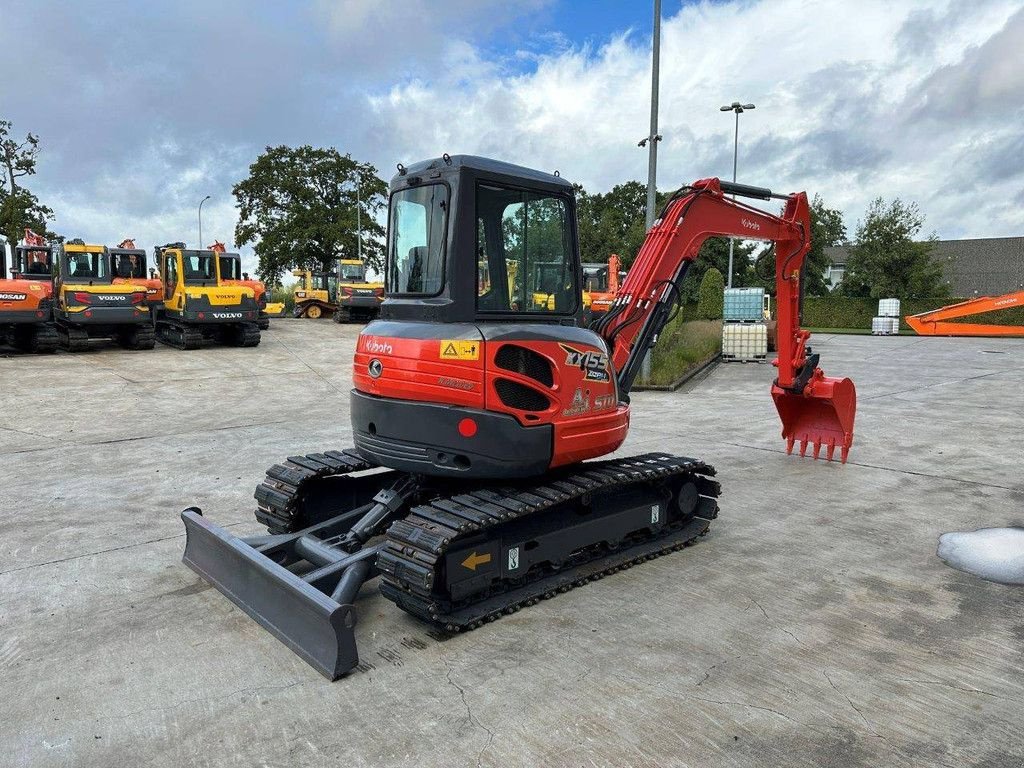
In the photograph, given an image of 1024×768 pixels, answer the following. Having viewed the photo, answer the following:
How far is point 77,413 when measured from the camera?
12.2m

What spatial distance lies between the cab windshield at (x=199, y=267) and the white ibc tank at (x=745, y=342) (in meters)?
14.9

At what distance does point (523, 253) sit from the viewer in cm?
495

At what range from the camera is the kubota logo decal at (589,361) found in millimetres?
5008

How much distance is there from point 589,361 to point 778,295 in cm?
426

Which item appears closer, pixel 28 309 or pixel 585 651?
pixel 585 651

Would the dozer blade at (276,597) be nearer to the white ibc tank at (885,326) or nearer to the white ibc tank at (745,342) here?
the white ibc tank at (745,342)

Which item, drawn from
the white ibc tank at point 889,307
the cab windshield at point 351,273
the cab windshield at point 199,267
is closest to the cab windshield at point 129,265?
the cab windshield at point 199,267

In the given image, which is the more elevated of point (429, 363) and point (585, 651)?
point (429, 363)

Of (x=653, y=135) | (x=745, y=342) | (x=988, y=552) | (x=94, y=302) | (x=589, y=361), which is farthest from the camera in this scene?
(x=745, y=342)

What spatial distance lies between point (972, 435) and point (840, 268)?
72.8m

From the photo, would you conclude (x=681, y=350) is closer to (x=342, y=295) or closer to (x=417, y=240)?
(x=417, y=240)

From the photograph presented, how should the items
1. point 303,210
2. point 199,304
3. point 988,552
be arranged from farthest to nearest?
point 303,210 → point 199,304 → point 988,552

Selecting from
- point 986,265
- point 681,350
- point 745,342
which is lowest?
point 681,350

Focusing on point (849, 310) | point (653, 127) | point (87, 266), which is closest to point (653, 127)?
point (653, 127)
